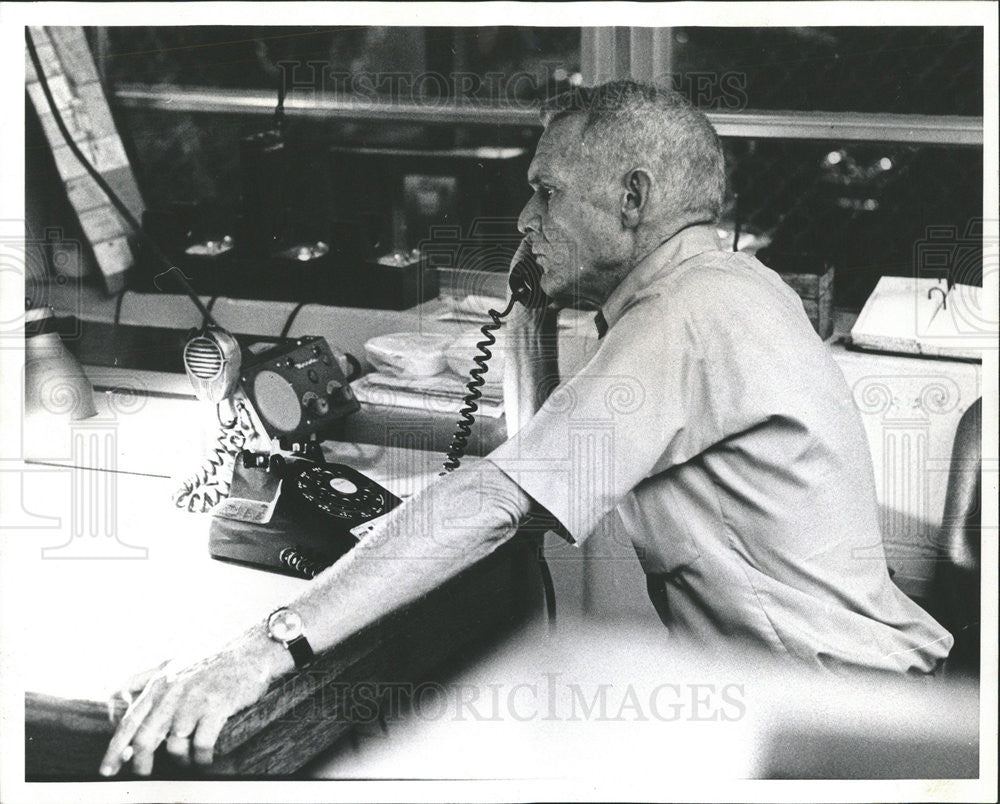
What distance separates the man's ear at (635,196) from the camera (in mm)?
1660

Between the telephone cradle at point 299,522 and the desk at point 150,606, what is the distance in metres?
0.03

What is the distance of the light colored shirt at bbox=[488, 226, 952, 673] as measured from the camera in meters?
1.58

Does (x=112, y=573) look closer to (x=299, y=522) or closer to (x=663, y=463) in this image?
(x=299, y=522)

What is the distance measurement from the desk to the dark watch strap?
55mm

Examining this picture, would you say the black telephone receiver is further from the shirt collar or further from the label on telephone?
the label on telephone

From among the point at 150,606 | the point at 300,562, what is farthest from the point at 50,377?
the point at 300,562

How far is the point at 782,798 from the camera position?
1.85 meters

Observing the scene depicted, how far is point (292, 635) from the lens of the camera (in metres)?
1.60

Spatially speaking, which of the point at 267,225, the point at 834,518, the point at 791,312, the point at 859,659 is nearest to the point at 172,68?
the point at 267,225

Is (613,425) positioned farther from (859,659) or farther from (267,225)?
(267,225)

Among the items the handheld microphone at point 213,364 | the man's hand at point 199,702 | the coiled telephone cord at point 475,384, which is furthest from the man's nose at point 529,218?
the man's hand at point 199,702

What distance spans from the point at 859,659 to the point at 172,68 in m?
1.42

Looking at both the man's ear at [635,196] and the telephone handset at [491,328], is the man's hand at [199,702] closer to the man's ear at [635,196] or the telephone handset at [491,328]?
the telephone handset at [491,328]

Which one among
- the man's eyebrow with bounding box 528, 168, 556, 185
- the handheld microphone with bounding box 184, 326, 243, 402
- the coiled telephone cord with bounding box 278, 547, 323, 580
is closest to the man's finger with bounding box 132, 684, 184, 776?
the coiled telephone cord with bounding box 278, 547, 323, 580
